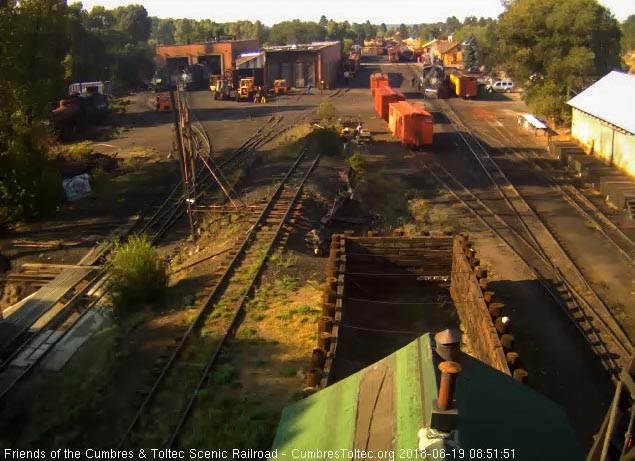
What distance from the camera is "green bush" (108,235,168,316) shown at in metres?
13.4

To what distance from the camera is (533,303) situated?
1384cm

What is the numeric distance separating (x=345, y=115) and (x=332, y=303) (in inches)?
1310

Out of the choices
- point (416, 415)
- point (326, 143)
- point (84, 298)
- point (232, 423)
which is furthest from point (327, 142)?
point (416, 415)

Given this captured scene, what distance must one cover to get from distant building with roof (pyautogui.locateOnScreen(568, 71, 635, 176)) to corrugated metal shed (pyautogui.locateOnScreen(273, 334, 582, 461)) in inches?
850

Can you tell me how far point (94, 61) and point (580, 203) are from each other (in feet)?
175

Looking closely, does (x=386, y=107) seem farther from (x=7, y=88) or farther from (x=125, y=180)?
(x=7, y=88)

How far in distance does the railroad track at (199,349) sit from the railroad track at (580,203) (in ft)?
31.6

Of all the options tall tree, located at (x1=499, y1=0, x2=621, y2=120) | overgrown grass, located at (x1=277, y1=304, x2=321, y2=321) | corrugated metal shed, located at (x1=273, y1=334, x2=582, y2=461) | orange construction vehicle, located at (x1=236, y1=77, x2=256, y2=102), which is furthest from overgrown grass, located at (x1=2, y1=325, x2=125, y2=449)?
orange construction vehicle, located at (x1=236, y1=77, x2=256, y2=102)

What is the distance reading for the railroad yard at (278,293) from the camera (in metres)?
9.70

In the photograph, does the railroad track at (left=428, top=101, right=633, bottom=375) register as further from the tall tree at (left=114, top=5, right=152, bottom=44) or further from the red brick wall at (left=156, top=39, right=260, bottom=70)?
the tall tree at (left=114, top=5, right=152, bottom=44)

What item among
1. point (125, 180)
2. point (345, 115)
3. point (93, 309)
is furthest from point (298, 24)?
point (93, 309)

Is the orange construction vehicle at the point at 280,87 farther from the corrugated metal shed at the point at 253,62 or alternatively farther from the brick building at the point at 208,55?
the brick building at the point at 208,55

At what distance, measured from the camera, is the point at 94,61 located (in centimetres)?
6166

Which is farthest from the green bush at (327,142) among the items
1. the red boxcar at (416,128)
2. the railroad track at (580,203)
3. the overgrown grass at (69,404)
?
the overgrown grass at (69,404)
